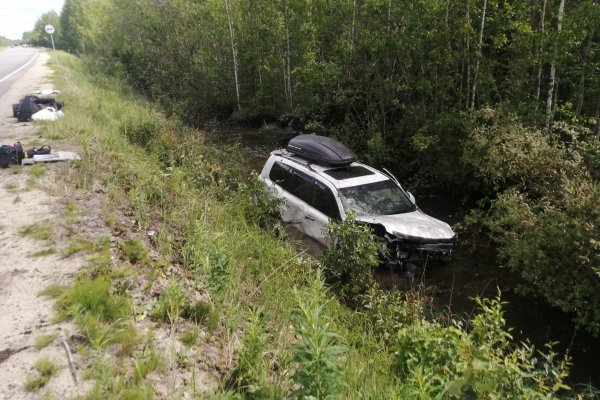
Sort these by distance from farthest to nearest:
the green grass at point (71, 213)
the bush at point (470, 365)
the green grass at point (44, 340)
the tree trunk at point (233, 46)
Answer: the tree trunk at point (233, 46)
the green grass at point (71, 213)
the green grass at point (44, 340)
the bush at point (470, 365)

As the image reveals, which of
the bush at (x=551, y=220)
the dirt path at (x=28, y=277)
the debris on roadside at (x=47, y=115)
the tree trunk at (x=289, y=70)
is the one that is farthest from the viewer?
the tree trunk at (x=289, y=70)

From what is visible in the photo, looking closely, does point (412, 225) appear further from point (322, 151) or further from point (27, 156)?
point (27, 156)

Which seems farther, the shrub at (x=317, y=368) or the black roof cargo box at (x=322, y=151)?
the black roof cargo box at (x=322, y=151)

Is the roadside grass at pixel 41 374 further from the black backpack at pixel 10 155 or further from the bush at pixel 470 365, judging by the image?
the black backpack at pixel 10 155

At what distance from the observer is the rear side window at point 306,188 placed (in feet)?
21.3

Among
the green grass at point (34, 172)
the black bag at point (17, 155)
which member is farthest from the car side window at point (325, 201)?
the black bag at point (17, 155)

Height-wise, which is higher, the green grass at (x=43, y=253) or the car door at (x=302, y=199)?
the green grass at (x=43, y=253)

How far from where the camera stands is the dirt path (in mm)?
2816

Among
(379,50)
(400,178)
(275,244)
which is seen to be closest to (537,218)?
(275,244)

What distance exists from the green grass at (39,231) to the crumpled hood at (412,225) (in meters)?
4.18

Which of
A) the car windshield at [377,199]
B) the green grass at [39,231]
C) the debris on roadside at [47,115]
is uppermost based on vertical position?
the debris on roadside at [47,115]

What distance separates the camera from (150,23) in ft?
79.8

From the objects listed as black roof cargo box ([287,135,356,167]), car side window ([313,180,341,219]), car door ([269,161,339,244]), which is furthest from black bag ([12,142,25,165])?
car side window ([313,180,341,219])

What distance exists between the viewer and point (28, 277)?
4.02 m
